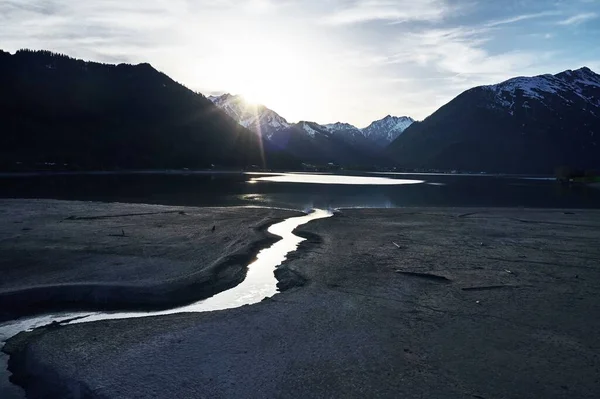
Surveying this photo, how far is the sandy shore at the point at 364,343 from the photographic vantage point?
9906mm

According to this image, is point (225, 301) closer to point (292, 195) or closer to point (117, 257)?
point (117, 257)

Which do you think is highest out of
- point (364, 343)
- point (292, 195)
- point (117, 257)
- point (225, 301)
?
point (292, 195)

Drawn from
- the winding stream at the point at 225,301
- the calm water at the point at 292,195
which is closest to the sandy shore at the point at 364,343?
the winding stream at the point at 225,301

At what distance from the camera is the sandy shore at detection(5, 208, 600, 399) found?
390 inches

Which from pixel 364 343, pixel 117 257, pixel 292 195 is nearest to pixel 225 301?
pixel 364 343

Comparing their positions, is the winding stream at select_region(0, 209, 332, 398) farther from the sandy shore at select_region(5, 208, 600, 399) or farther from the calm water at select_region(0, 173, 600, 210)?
the calm water at select_region(0, 173, 600, 210)

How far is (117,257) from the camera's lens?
22094 millimetres

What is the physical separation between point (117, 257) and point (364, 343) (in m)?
15.5

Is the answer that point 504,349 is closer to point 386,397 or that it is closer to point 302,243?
point 386,397

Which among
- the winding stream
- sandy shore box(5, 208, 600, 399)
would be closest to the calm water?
the winding stream

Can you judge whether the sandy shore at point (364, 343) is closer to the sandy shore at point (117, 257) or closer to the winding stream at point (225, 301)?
the winding stream at point (225, 301)

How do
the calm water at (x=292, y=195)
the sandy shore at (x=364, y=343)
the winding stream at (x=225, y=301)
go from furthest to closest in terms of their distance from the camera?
1. the calm water at (x=292, y=195)
2. the winding stream at (x=225, y=301)
3. the sandy shore at (x=364, y=343)

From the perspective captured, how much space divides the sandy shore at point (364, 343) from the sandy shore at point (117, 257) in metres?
3.09

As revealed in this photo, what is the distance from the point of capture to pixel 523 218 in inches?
1689
